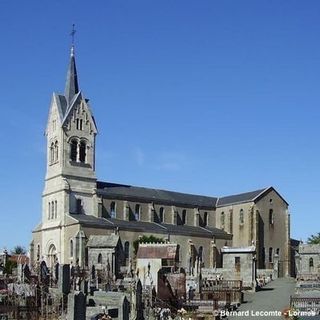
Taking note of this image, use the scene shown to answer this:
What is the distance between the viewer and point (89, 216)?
73.6 metres

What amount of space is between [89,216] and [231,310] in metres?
39.0

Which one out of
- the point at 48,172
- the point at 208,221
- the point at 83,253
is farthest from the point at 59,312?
the point at 208,221

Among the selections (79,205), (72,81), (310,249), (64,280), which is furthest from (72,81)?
(64,280)

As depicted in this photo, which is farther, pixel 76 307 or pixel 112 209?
pixel 112 209

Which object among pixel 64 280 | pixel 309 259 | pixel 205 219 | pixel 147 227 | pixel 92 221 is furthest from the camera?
pixel 205 219

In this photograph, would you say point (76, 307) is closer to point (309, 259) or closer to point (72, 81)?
point (309, 259)

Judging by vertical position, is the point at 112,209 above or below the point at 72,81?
below

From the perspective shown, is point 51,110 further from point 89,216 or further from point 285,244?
point 285,244

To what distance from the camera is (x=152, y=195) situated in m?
81.9

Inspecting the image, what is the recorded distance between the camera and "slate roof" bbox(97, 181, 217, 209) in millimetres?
77812

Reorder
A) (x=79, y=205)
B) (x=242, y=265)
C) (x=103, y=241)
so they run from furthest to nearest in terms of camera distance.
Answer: (x=79, y=205), (x=103, y=241), (x=242, y=265)

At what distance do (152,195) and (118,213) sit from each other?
6.30m

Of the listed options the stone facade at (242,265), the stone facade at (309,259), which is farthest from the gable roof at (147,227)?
the stone facade at (309,259)

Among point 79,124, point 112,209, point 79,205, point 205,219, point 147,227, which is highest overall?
point 79,124
